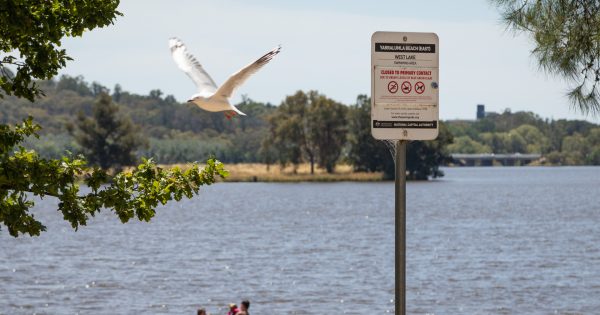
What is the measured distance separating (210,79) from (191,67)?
20.6 inches

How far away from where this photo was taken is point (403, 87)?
243 inches

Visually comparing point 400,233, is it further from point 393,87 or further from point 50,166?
point 50,166

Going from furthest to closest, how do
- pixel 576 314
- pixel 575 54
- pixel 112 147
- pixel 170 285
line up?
pixel 112 147 → pixel 170 285 → pixel 576 314 → pixel 575 54

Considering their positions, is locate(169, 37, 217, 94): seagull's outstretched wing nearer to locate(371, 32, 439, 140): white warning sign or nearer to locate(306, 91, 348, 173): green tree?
locate(371, 32, 439, 140): white warning sign

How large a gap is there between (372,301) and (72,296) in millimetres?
11466

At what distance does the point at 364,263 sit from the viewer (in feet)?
194

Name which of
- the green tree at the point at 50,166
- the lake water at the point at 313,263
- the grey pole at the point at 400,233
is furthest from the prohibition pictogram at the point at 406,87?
the lake water at the point at 313,263

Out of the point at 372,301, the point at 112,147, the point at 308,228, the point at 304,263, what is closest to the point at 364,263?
the point at 304,263

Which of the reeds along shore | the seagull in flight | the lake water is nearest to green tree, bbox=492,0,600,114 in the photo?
the seagull in flight

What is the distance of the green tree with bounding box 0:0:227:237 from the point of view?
9.92 m

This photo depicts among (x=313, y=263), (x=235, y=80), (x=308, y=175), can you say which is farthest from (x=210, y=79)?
(x=308, y=175)

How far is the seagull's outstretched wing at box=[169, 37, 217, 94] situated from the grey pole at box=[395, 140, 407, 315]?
9.39 m

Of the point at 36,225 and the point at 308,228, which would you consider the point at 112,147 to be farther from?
the point at 36,225

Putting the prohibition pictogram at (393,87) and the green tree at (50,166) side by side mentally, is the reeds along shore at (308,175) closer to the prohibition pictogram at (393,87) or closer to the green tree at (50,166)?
the green tree at (50,166)
